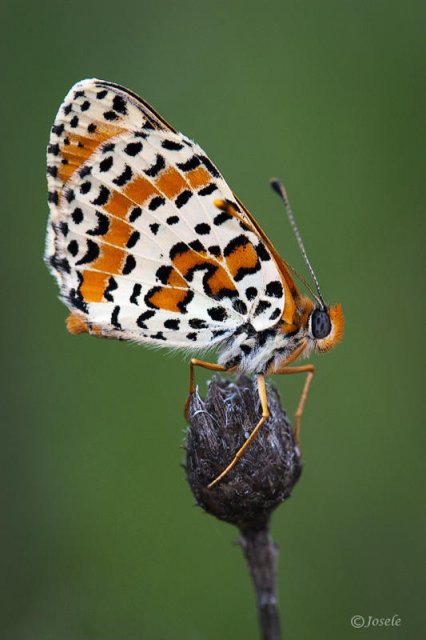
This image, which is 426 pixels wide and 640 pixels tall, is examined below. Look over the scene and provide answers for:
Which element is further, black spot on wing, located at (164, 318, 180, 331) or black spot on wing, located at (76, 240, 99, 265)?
black spot on wing, located at (76, 240, 99, 265)

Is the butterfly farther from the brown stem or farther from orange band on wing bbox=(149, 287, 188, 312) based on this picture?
the brown stem

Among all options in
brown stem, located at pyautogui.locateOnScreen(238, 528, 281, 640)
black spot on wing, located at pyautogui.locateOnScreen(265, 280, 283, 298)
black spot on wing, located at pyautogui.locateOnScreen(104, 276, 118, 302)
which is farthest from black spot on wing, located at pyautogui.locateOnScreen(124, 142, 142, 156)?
brown stem, located at pyautogui.locateOnScreen(238, 528, 281, 640)

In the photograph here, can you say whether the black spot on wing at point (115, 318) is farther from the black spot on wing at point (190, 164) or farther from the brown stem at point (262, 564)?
the brown stem at point (262, 564)

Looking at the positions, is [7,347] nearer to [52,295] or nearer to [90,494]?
[52,295]

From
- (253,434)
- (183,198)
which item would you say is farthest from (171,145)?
(253,434)

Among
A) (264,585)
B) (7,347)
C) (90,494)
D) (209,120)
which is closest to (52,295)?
(7,347)

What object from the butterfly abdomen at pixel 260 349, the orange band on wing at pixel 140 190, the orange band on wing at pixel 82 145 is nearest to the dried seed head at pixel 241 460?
the butterfly abdomen at pixel 260 349

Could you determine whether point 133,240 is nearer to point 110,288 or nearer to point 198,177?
point 110,288
